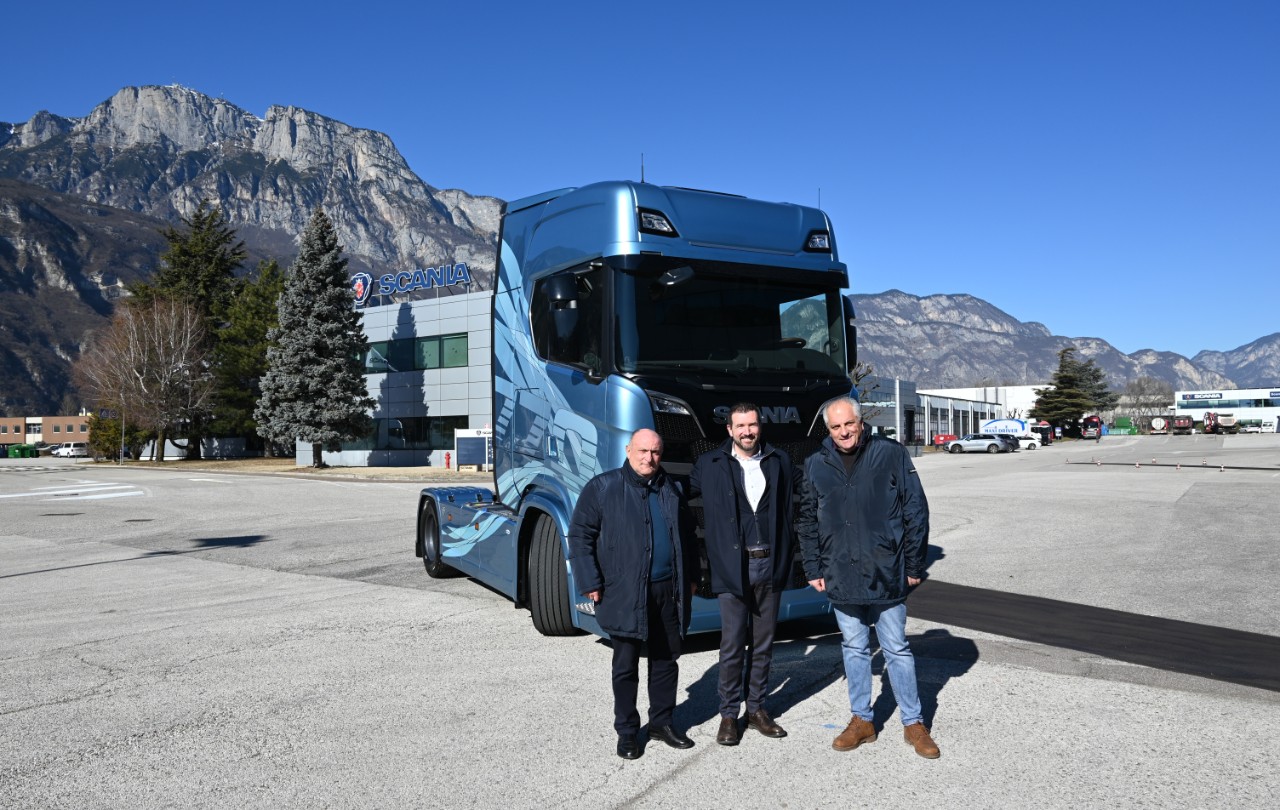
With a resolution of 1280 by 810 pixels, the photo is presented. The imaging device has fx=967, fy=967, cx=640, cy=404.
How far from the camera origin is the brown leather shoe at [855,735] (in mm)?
4930

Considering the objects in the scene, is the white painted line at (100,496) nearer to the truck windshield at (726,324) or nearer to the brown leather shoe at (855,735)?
the truck windshield at (726,324)

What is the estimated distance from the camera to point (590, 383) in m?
6.89

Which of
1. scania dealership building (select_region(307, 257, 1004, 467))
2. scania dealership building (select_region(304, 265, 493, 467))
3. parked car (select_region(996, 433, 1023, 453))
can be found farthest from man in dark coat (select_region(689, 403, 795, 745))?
parked car (select_region(996, 433, 1023, 453))

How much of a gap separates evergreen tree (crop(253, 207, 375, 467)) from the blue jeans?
45.7 metres

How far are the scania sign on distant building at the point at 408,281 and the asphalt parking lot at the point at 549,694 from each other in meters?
39.7

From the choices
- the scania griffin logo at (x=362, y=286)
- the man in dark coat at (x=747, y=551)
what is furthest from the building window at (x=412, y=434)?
the man in dark coat at (x=747, y=551)

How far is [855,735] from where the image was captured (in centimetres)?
496

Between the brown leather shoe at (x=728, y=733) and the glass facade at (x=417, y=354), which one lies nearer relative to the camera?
the brown leather shoe at (x=728, y=733)

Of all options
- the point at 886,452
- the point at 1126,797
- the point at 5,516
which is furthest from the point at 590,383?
the point at 5,516

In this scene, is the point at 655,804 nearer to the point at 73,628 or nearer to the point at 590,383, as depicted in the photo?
the point at 590,383

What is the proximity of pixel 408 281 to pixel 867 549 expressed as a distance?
51.8m

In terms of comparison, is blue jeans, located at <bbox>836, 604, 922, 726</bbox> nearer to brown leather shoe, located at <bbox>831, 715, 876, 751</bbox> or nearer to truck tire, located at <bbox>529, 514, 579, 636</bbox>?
brown leather shoe, located at <bbox>831, 715, 876, 751</bbox>

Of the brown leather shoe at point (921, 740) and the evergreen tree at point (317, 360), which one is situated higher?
the evergreen tree at point (317, 360)

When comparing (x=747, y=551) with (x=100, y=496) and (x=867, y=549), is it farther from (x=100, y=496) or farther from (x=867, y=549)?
(x=100, y=496)
